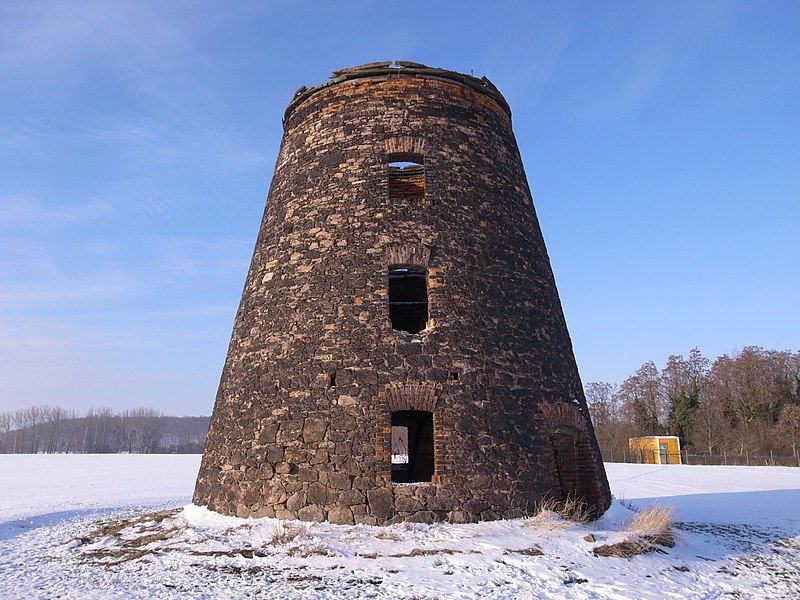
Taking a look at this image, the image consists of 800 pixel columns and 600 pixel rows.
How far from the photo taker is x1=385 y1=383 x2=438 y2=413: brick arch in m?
9.02

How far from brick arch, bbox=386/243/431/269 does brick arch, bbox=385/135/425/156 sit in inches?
72.5

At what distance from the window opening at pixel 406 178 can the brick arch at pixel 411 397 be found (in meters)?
3.64

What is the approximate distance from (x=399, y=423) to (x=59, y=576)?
725 centimetres

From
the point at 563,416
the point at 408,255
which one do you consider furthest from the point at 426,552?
the point at 408,255

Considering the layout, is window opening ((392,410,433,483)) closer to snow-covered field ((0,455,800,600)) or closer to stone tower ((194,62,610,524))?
stone tower ((194,62,610,524))

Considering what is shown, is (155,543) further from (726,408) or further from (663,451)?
(726,408)

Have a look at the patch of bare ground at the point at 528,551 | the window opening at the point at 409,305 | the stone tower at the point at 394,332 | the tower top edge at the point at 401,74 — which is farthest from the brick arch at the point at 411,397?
the tower top edge at the point at 401,74

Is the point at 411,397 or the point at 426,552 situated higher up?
the point at 411,397

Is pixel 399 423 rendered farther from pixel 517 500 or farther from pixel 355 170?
pixel 355 170

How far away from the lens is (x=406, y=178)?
11664 millimetres

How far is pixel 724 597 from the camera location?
6.85 metres

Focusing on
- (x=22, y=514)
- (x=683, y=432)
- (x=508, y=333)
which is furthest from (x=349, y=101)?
(x=683, y=432)

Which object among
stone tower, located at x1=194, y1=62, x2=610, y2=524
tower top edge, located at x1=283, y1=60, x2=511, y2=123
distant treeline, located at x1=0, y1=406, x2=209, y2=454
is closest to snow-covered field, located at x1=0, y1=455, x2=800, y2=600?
stone tower, located at x1=194, y1=62, x2=610, y2=524

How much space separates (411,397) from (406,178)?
15.3 ft
